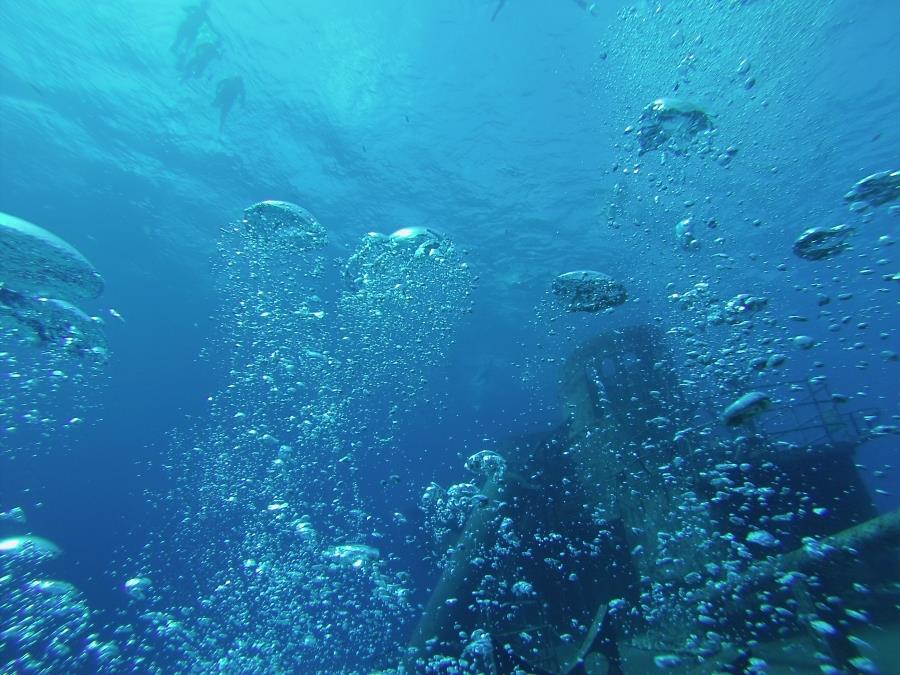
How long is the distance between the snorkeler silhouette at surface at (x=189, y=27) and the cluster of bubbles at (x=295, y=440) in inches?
208

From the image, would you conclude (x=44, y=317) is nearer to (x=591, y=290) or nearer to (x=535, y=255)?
(x=591, y=290)

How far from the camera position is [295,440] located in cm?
4131

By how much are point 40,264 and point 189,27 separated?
8965 mm

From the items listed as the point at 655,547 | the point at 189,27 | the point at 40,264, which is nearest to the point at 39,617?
the point at 40,264

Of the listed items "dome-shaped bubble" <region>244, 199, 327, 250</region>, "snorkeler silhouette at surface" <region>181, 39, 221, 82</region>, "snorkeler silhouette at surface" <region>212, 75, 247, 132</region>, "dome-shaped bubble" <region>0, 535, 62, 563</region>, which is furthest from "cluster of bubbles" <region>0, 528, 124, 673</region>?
"snorkeler silhouette at surface" <region>181, 39, 221, 82</region>

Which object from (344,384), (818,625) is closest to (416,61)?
(818,625)

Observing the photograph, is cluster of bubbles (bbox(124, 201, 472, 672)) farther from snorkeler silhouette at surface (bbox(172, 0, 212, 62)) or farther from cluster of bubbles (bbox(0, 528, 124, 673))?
snorkeler silhouette at surface (bbox(172, 0, 212, 62))

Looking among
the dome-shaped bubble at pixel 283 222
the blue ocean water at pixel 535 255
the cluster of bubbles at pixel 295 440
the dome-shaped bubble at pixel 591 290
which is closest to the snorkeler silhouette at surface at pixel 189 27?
the blue ocean water at pixel 535 255

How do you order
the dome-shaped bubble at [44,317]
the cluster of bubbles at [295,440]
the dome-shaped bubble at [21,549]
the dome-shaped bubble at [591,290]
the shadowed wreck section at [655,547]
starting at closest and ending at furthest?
1. the shadowed wreck section at [655,547]
2. the dome-shaped bubble at [44,317]
3. the dome-shaped bubble at [591,290]
4. the dome-shaped bubble at [21,549]
5. the cluster of bubbles at [295,440]

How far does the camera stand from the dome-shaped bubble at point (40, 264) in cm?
868

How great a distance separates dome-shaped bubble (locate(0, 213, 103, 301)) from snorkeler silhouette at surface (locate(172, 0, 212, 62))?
25.8ft

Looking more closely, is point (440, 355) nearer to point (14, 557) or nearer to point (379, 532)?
point (14, 557)

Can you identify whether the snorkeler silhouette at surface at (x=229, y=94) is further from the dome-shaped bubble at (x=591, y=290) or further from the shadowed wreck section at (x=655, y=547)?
the shadowed wreck section at (x=655, y=547)

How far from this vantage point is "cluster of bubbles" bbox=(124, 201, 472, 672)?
20000 millimetres
